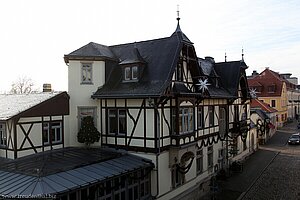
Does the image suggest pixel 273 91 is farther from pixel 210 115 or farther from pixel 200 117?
pixel 200 117

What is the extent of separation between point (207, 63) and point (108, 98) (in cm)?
1270

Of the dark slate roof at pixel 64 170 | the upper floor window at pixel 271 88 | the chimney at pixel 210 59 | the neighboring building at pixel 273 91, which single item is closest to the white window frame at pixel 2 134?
the dark slate roof at pixel 64 170

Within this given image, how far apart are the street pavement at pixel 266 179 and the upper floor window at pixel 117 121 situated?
26.6 feet

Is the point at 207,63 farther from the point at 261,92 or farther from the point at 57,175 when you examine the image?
the point at 261,92

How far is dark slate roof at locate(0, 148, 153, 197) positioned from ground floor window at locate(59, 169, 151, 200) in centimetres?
42

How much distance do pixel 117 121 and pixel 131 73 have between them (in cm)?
307

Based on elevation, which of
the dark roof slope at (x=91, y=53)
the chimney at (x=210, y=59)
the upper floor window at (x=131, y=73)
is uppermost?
the chimney at (x=210, y=59)

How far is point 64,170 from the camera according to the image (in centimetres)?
1307

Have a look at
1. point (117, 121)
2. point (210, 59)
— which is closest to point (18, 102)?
point (117, 121)

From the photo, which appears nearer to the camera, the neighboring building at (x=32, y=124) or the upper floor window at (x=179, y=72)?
the neighboring building at (x=32, y=124)

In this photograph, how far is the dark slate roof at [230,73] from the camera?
2697 cm

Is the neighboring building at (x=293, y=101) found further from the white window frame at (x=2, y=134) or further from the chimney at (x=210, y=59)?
the white window frame at (x=2, y=134)

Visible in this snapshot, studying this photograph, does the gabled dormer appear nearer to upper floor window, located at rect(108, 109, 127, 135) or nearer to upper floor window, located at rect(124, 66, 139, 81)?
upper floor window, located at rect(124, 66, 139, 81)

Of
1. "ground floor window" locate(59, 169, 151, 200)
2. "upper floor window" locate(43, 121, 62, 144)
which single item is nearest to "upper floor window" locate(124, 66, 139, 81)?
"upper floor window" locate(43, 121, 62, 144)
